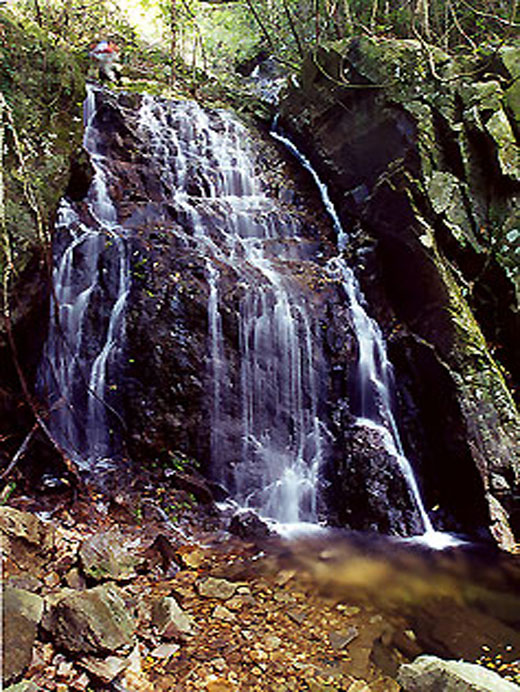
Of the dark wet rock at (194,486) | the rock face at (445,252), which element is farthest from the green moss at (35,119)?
the rock face at (445,252)

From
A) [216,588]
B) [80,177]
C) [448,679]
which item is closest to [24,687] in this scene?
[216,588]

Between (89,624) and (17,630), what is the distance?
0.49 meters

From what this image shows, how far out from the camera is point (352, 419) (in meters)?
6.86

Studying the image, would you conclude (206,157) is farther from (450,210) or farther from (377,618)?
(377,618)

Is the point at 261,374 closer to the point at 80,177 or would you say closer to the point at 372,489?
the point at 372,489

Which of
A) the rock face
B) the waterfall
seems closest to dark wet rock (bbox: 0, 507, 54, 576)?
the waterfall

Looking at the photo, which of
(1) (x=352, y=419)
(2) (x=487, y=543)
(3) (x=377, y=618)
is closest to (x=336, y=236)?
(1) (x=352, y=419)

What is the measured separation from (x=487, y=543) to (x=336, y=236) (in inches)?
237

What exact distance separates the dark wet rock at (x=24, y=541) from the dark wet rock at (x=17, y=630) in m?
1.02

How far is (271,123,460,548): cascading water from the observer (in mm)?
6141

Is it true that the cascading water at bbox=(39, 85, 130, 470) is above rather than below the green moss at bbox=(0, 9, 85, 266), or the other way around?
below

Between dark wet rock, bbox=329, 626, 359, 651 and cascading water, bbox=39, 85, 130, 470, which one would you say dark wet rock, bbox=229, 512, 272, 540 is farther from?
cascading water, bbox=39, 85, 130, 470

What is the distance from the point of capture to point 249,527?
5422mm

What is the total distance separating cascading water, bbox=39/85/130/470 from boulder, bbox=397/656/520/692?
4.37 m
